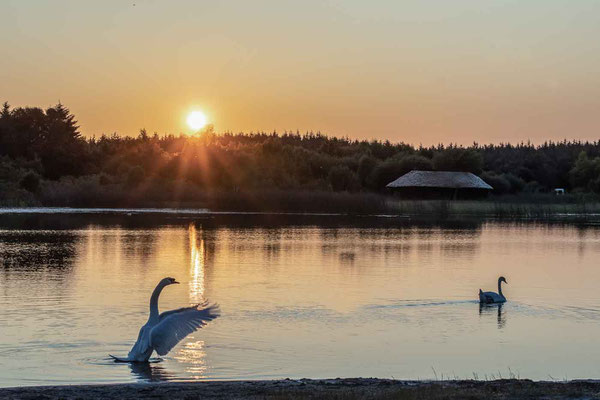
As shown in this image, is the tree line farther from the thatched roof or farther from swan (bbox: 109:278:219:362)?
swan (bbox: 109:278:219:362)

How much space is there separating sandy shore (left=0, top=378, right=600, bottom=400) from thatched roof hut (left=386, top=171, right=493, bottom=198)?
80606mm

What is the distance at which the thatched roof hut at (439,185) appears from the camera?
93.6 metres

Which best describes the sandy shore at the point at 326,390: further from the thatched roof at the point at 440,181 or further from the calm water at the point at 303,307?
the thatched roof at the point at 440,181

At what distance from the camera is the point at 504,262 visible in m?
35.5

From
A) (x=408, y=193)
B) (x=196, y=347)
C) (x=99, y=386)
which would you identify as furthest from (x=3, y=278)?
(x=408, y=193)

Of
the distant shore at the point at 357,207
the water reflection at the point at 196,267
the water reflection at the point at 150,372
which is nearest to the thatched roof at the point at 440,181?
the distant shore at the point at 357,207

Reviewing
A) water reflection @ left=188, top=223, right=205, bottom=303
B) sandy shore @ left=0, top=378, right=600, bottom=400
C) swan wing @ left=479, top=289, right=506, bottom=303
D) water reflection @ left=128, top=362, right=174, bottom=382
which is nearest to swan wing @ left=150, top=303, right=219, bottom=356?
water reflection @ left=128, top=362, right=174, bottom=382

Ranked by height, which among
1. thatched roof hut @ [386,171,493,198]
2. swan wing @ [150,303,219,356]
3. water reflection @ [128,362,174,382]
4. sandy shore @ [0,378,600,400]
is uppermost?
thatched roof hut @ [386,171,493,198]

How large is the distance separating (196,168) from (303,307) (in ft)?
247

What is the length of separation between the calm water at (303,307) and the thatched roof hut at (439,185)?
4906 cm

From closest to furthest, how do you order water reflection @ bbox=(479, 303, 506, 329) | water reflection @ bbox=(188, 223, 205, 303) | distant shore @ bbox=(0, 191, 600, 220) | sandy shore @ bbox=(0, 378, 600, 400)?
sandy shore @ bbox=(0, 378, 600, 400)
water reflection @ bbox=(479, 303, 506, 329)
water reflection @ bbox=(188, 223, 205, 303)
distant shore @ bbox=(0, 191, 600, 220)

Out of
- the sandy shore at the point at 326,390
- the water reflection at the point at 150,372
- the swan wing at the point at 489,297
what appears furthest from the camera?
the swan wing at the point at 489,297

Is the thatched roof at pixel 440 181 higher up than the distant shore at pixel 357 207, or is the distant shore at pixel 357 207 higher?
the thatched roof at pixel 440 181

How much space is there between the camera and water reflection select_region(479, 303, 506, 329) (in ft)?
67.8
